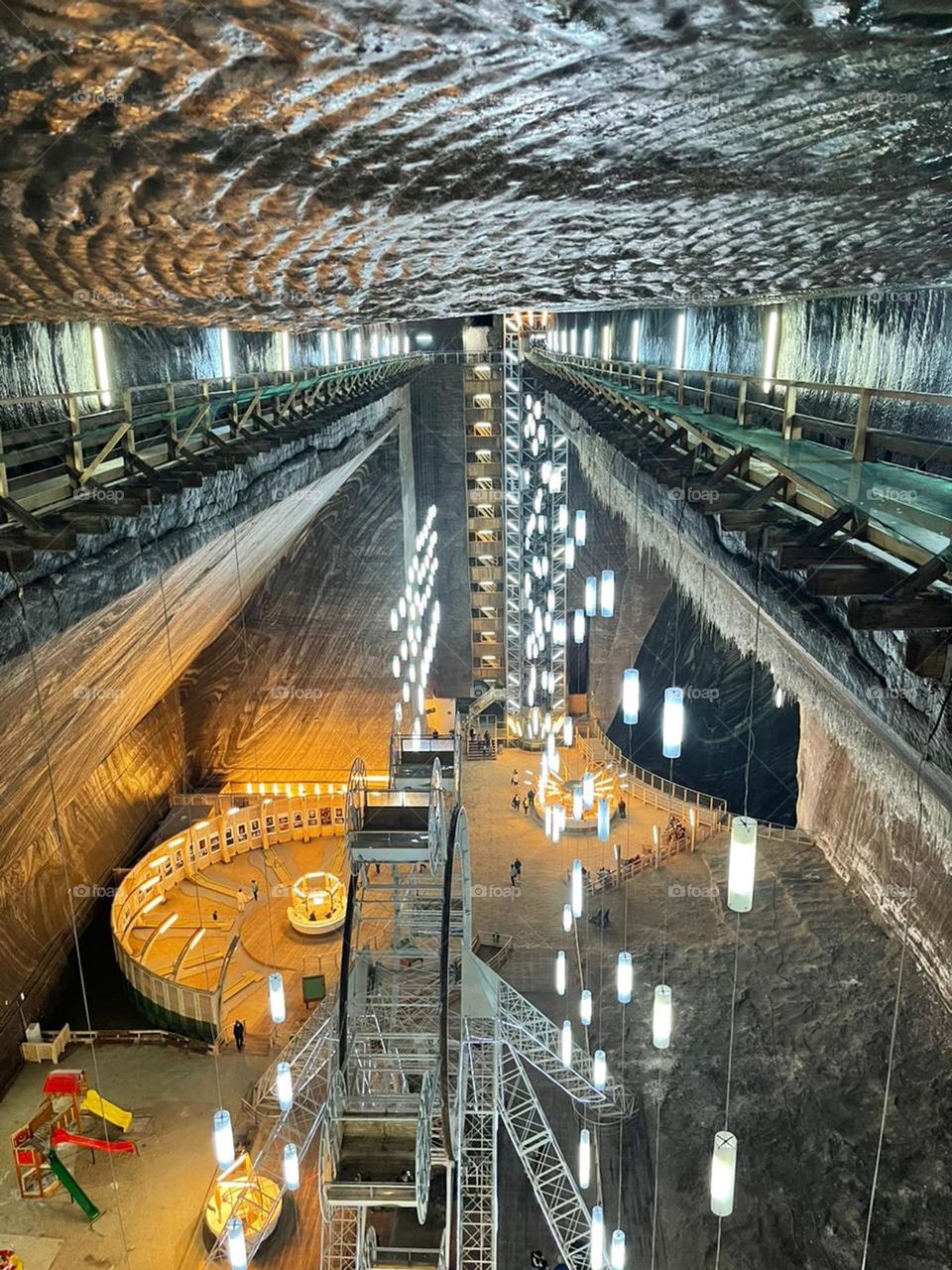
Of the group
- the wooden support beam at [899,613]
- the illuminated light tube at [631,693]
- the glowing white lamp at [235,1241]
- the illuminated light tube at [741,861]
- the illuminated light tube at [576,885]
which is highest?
the wooden support beam at [899,613]

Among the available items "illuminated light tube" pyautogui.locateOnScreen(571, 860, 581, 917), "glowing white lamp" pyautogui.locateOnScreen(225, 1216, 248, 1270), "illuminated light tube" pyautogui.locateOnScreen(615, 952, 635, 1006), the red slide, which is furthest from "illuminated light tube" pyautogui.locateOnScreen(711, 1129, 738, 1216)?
the red slide

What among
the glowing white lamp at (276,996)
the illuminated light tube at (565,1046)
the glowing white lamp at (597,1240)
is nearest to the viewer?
the glowing white lamp at (597,1240)

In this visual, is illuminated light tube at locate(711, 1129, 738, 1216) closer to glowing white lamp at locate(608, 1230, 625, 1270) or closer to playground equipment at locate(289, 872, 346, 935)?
glowing white lamp at locate(608, 1230, 625, 1270)

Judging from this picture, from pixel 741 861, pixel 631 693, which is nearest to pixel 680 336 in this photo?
pixel 631 693

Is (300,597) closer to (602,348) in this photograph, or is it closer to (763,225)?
(602,348)

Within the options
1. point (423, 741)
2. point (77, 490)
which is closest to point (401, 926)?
point (77, 490)

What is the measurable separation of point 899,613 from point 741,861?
200 cm

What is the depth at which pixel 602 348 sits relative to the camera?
14023 mm

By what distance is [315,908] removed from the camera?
11.5m

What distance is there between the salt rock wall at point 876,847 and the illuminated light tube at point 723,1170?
334cm

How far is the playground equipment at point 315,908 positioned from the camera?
37.4 feet

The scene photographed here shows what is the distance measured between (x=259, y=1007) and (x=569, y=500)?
10.9 metres

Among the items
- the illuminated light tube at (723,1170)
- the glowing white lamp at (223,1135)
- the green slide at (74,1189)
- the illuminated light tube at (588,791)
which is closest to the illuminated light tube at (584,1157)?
the illuminated light tube at (723,1170)

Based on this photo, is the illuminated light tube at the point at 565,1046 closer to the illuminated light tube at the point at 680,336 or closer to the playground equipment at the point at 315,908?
the playground equipment at the point at 315,908
